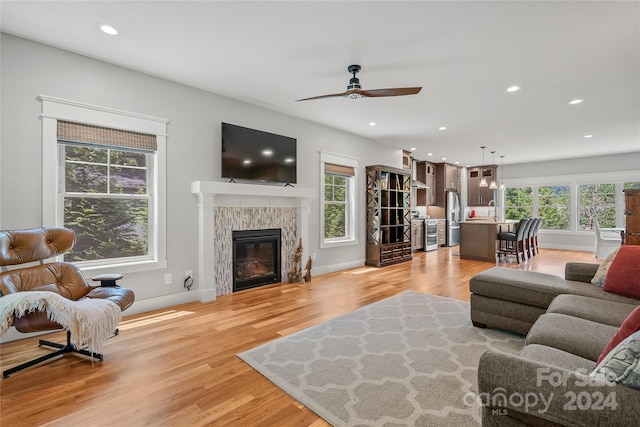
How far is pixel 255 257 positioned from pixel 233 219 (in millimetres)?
706

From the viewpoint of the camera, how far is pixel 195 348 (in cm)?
247

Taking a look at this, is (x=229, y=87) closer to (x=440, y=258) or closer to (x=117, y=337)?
(x=117, y=337)

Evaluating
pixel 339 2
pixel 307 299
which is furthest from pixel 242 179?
pixel 339 2

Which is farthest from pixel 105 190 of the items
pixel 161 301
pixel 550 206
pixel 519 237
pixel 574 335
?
pixel 550 206

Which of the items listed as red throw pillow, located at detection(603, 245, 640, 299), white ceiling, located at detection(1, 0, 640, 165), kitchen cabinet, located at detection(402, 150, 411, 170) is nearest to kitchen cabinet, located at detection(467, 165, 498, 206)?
kitchen cabinet, located at detection(402, 150, 411, 170)

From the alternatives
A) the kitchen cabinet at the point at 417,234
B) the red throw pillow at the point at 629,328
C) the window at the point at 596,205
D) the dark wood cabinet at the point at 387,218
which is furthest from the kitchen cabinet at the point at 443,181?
the red throw pillow at the point at 629,328

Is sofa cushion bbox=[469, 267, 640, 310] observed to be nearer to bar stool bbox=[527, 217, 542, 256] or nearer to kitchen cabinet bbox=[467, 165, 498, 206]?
bar stool bbox=[527, 217, 542, 256]

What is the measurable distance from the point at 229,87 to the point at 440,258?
5.96 m

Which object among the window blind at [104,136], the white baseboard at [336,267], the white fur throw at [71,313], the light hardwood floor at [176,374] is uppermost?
the window blind at [104,136]

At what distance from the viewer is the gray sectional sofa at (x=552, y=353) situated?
94 cm

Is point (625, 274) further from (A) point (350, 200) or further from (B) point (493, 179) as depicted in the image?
(B) point (493, 179)

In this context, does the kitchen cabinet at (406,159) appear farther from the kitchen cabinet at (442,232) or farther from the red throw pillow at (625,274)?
the red throw pillow at (625,274)

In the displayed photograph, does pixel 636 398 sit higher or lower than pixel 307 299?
higher

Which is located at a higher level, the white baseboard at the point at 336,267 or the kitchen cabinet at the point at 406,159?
the kitchen cabinet at the point at 406,159
